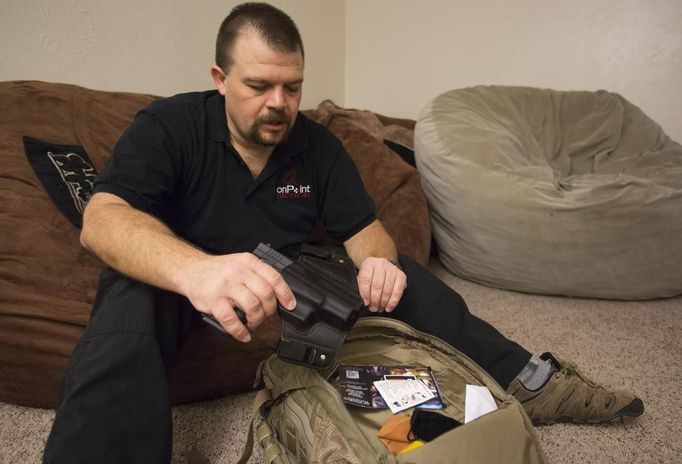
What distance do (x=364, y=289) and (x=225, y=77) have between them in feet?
1.76

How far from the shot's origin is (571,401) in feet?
2.88

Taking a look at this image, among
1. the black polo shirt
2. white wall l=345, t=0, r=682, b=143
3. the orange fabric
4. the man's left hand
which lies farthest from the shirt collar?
white wall l=345, t=0, r=682, b=143

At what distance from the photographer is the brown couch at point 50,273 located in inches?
32.6

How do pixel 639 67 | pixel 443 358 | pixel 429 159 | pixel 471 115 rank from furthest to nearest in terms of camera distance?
1. pixel 639 67
2. pixel 471 115
3. pixel 429 159
4. pixel 443 358

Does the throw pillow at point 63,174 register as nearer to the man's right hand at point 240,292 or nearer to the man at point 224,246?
the man at point 224,246

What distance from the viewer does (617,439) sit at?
890 millimetres

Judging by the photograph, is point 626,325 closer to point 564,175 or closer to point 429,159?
point 564,175

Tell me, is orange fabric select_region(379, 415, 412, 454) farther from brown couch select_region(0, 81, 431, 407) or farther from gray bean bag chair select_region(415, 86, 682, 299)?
gray bean bag chair select_region(415, 86, 682, 299)

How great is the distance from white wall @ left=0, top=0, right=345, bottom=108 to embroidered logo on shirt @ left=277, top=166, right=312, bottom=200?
0.85 meters

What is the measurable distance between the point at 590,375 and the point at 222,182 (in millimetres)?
1060

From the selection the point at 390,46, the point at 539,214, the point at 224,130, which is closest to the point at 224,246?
the point at 224,130

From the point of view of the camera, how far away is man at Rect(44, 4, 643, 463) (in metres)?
0.55

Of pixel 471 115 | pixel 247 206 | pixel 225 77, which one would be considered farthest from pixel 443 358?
pixel 471 115

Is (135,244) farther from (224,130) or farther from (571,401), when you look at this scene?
(571,401)
